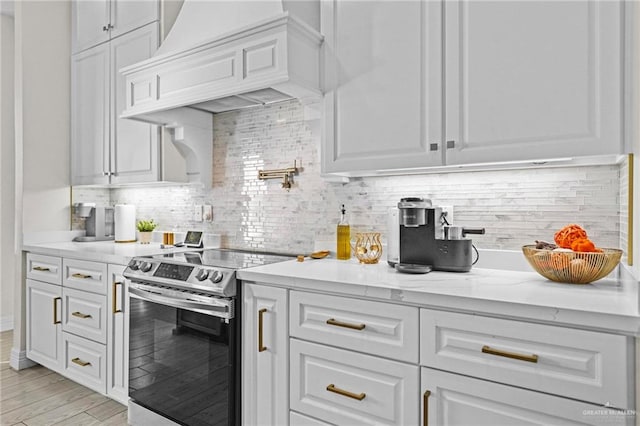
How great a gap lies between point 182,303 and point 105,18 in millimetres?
2451

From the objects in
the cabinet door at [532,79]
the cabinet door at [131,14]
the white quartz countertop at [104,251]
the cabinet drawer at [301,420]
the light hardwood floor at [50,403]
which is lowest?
the light hardwood floor at [50,403]

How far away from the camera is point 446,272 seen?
180 cm

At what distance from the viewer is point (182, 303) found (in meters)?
1.99

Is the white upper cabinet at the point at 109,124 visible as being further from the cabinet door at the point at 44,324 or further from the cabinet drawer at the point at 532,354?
the cabinet drawer at the point at 532,354

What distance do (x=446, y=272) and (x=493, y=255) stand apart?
0.25m

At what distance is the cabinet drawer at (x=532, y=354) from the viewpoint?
1.13 m

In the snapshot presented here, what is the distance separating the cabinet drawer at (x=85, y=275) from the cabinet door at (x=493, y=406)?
6.73 feet

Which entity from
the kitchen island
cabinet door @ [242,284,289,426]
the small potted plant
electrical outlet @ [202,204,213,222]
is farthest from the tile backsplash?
cabinet door @ [242,284,289,426]

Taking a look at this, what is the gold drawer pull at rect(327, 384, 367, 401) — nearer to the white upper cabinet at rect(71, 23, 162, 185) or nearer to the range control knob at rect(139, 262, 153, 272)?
the range control knob at rect(139, 262, 153, 272)

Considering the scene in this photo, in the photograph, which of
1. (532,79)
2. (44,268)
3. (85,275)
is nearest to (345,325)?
(532,79)

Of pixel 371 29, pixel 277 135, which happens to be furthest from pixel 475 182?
pixel 277 135

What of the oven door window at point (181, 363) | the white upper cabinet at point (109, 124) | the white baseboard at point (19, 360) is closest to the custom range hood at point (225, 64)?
the white upper cabinet at point (109, 124)

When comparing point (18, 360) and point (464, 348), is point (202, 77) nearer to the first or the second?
point (464, 348)

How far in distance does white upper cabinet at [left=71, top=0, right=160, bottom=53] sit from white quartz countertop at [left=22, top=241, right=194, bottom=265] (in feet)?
5.13
